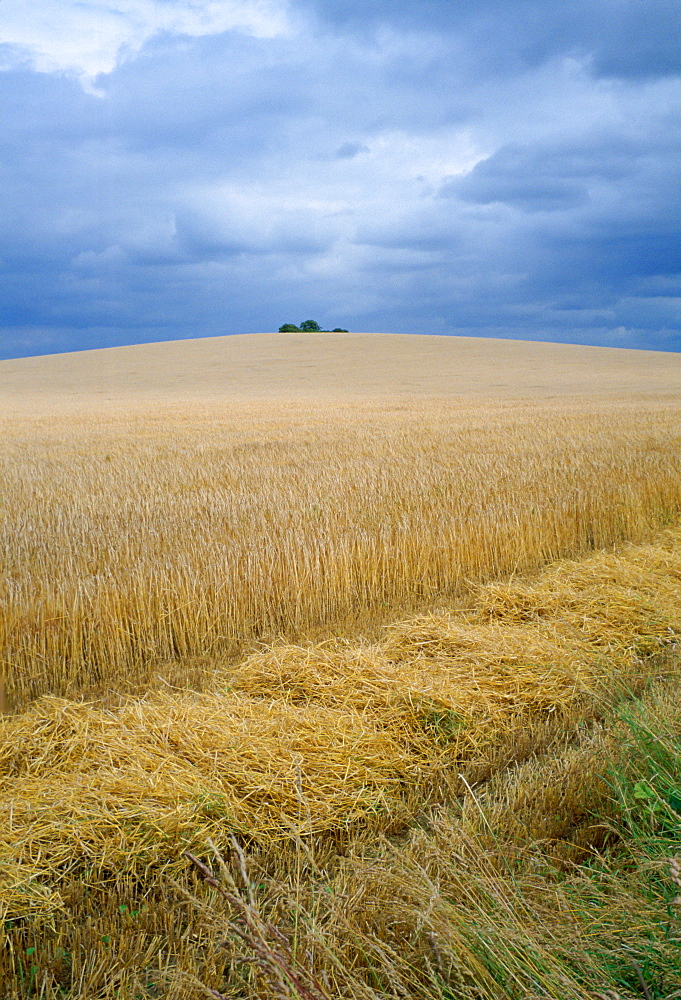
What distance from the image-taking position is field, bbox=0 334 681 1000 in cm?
233

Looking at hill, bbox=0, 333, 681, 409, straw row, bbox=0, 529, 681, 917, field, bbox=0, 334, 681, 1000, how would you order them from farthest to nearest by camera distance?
hill, bbox=0, 333, 681, 409, straw row, bbox=0, 529, 681, 917, field, bbox=0, 334, 681, 1000

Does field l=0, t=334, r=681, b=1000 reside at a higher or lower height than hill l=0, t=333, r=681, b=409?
lower

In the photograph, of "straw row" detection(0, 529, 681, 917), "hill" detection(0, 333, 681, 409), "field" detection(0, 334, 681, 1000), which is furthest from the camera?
"hill" detection(0, 333, 681, 409)

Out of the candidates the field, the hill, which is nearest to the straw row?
the field

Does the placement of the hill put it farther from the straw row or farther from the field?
the straw row

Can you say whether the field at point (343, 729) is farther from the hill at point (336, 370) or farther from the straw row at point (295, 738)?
the hill at point (336, 370)

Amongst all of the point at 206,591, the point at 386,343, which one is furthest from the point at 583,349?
the point at 206,591

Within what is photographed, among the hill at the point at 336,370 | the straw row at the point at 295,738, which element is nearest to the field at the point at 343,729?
the straw row at the point at 295,738

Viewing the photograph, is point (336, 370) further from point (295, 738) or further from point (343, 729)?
point (295, 738)

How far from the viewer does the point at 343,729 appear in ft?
13.1

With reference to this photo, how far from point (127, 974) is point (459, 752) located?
206 centimetres

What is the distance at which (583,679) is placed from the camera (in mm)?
4566

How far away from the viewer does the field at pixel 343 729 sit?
233 cm

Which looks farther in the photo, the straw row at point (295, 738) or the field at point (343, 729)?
the straw row at point (295, 738)
